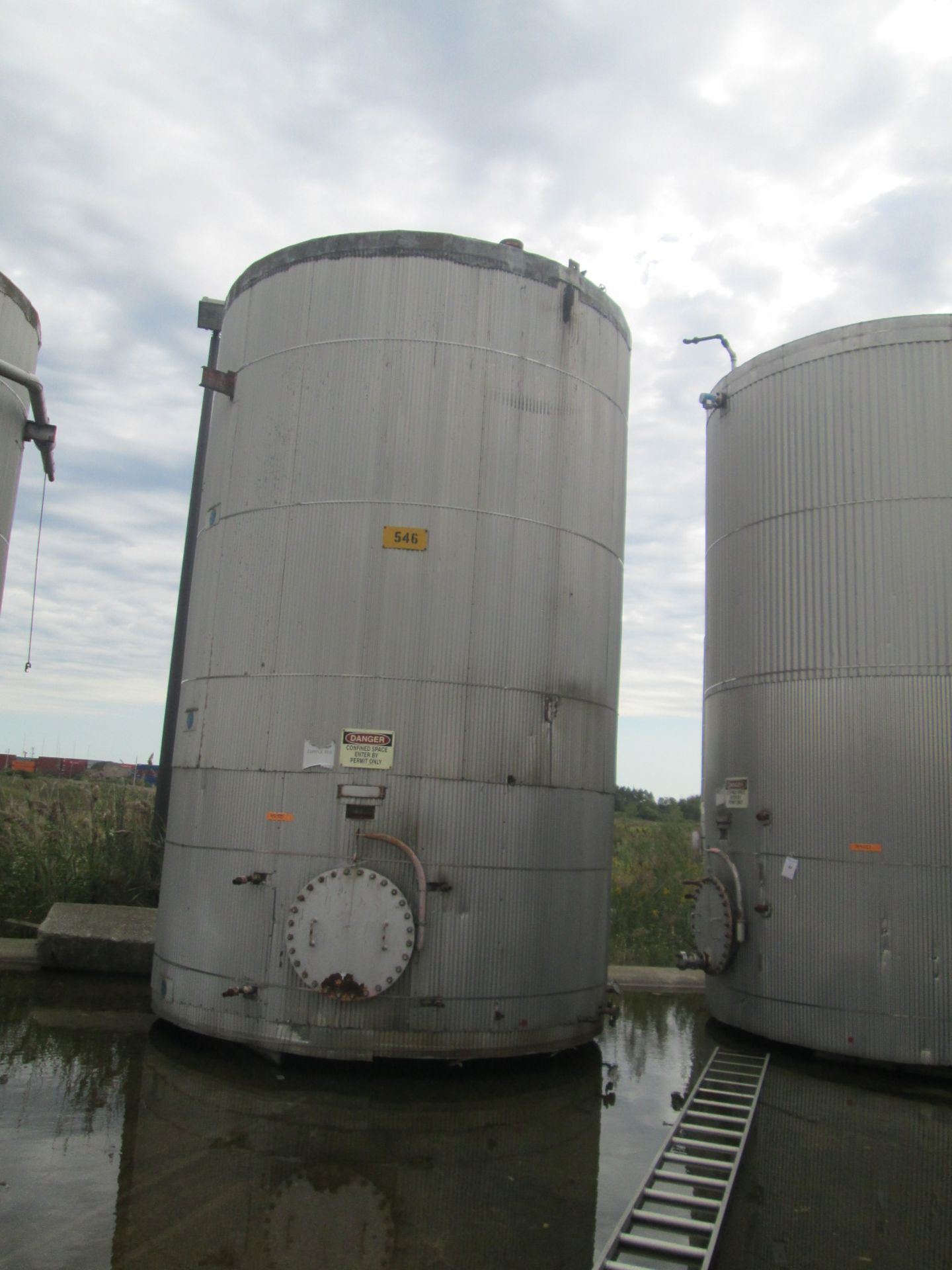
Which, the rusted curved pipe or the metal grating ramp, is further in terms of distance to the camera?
the rusted curved pipe

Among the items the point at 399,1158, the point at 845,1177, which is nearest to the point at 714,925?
the point at 845,1177

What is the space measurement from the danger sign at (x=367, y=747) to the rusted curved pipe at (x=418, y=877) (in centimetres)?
53

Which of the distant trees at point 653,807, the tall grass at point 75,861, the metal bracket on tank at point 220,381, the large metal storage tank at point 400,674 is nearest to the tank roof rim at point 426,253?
the large metal storage tank at point 400,674

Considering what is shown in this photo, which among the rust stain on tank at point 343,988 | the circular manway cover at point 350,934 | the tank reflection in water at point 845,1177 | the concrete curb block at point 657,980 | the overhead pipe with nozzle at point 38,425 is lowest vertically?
the tank reflection in water at point 845,1177

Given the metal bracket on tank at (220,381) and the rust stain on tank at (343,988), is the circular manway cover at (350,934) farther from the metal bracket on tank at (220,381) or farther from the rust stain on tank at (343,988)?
the metal bracket on tank at (220,381)

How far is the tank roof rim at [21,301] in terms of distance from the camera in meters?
8.74

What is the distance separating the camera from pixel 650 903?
1415 cm

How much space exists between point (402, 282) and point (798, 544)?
14.3 feet

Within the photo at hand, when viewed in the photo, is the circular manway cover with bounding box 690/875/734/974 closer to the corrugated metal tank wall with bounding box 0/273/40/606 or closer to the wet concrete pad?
the wet concrete pad

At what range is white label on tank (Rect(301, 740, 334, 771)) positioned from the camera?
306 inches

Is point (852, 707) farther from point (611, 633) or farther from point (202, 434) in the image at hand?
point (202, 434)

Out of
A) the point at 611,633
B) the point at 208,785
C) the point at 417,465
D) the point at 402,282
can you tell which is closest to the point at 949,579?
the point at 611,633

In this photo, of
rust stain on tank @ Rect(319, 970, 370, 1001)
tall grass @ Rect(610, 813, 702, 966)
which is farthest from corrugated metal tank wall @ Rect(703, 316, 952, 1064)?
rust stain on tank @ Rect(319, 970, 370, 1001)

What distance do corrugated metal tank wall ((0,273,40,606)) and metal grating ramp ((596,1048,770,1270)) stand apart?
7.16m
